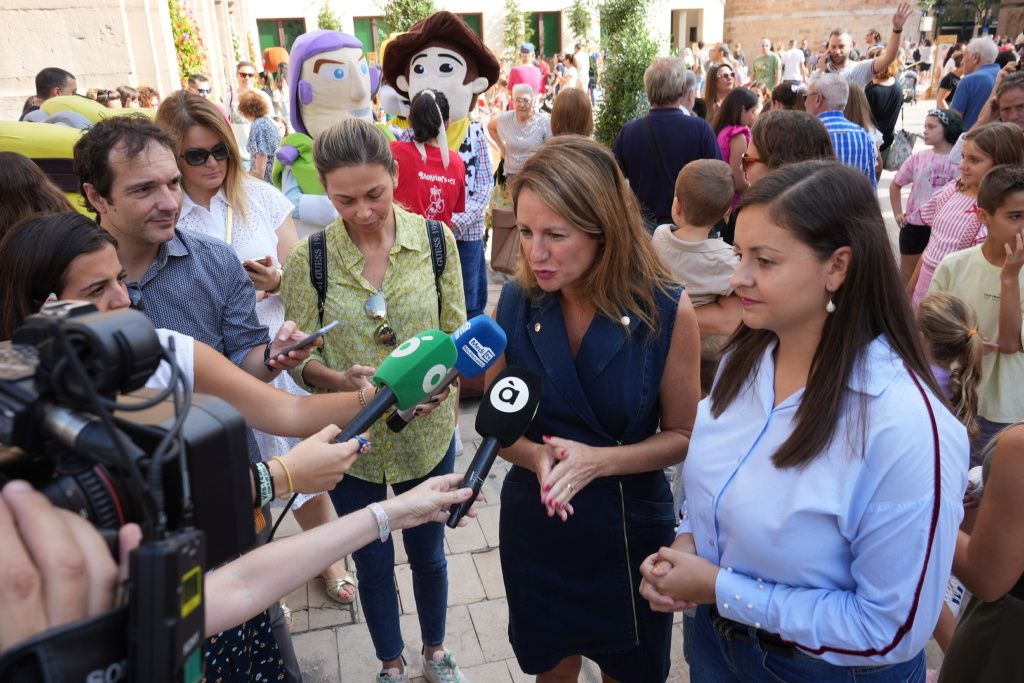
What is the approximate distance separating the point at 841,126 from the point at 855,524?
3902mm

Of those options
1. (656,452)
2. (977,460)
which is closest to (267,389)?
(656,452)

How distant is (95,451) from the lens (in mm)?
967

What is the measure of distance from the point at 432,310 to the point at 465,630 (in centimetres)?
138

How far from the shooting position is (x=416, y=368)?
1.75 meters

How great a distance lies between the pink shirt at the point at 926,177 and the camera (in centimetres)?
497

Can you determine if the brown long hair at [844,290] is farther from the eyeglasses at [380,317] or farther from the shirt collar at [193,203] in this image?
the shirt collar at [193,203]

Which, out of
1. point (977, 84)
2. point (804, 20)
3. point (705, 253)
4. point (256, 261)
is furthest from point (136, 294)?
point (804, 20)

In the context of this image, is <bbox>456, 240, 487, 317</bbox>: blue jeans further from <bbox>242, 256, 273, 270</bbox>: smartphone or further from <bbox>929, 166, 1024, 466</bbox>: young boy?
<bbox>929, 166, 1024, 466</bbox>: young boy

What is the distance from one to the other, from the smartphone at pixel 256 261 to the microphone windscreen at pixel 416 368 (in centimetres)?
141

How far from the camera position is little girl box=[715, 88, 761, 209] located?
5621 millimetres

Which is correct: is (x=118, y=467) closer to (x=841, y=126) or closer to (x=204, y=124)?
(x=204, y=124)

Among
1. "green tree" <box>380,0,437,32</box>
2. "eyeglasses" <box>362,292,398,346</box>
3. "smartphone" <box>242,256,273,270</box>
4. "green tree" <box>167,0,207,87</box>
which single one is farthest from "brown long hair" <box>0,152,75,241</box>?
"green tree" <box>380,0,437,32</box>

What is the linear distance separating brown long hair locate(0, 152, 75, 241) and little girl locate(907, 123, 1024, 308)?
12.1 feet

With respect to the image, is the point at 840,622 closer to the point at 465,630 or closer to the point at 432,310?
the point at 432,310
